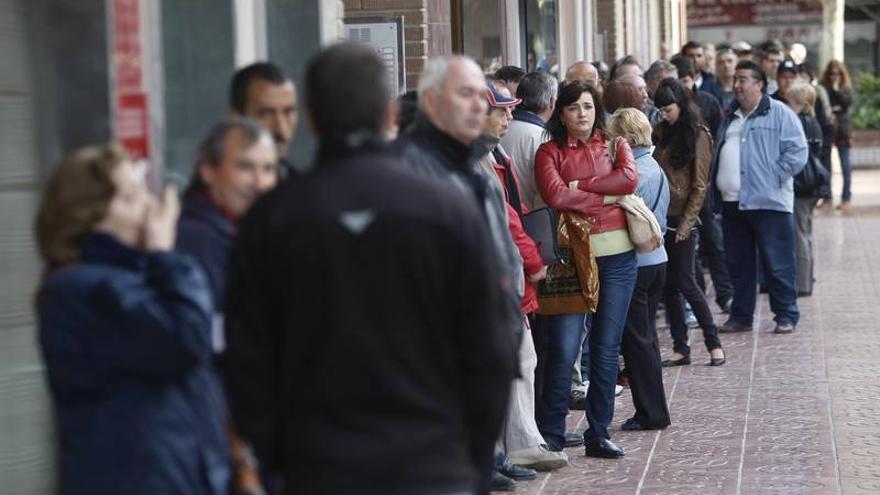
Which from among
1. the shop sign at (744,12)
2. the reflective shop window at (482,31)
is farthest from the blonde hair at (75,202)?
the shop sign at (744,12)

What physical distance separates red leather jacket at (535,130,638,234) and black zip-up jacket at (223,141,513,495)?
473 centimetres

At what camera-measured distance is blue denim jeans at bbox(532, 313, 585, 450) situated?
339 inches

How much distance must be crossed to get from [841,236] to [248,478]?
17.5 metres

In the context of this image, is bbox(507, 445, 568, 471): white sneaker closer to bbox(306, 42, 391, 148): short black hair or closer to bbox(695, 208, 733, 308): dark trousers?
bbox(306, 42, 391, 148): short black hair

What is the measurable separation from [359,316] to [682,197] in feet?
27.7

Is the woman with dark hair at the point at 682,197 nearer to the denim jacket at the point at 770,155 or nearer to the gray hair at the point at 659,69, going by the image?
the denim jacket at the point at 770,155

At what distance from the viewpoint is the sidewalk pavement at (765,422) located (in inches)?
326

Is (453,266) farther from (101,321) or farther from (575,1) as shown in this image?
(575,1)

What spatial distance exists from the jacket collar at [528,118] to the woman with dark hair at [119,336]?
5106 mm

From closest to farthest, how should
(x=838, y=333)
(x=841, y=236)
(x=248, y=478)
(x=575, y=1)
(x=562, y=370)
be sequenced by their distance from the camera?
(x=248, y=478), (x=562, y=370), (x=838, y=333), (x=575, y=1), (x=841, y=236)

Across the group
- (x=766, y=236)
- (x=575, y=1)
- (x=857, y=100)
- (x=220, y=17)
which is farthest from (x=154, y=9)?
(x=857, y=100)

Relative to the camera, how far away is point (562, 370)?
8586mm

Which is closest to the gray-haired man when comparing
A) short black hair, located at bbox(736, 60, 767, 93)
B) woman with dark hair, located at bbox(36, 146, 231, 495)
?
short black hair, located at bbox(736, 60, 767, 93)

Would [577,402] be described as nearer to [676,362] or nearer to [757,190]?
[676,362]
